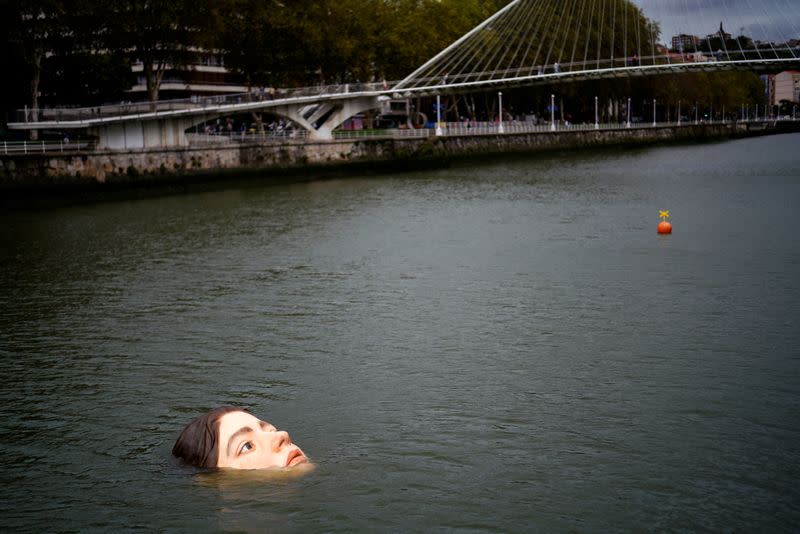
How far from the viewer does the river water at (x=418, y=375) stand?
26.6ft

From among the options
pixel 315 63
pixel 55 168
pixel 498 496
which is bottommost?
pixel 498 496

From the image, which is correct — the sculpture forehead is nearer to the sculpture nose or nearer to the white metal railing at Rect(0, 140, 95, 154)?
the sculpture nose

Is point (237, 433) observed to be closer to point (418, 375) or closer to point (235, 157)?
point (418, 375)

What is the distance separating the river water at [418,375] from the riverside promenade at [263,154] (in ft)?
38.3

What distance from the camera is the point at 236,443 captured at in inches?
318

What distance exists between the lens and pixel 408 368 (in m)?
11.9

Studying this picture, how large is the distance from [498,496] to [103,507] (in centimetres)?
292

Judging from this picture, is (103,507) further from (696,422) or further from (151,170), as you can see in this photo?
(151,170)

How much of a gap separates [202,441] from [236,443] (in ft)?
1.35

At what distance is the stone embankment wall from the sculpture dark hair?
27795 mm

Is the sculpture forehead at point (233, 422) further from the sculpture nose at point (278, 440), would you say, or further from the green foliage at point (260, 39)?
the green foliage at point (260, 39)

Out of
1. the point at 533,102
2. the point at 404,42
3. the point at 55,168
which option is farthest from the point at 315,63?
the point at 533,102

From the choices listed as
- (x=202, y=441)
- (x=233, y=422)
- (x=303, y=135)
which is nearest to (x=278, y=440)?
(x=233, y=422)

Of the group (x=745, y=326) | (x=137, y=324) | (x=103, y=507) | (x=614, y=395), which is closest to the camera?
(x=103, y=507)
